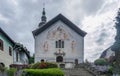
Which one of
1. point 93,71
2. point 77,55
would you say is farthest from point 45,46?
point 93,71

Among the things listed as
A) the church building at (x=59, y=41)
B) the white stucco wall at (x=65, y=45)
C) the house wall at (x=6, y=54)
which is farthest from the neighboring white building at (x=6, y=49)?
the church building at (x=59, y=41)

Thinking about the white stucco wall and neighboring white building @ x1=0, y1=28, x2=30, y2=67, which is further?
→ the white stucco wall

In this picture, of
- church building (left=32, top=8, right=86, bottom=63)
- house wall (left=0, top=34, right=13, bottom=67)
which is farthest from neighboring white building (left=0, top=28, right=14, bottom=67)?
church building (left=32, top=8, right=86, bottom=63)

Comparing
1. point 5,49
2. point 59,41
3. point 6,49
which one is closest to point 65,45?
point 59,41

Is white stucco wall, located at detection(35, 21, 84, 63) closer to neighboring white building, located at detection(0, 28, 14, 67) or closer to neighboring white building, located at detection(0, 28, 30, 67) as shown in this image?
neighboring white building, located at detection(0, 28, 30, 67)

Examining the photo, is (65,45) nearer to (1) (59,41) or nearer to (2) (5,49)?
(1) (59,41)

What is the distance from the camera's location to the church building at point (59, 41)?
49938 millimetres

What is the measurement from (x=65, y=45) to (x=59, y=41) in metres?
1.27

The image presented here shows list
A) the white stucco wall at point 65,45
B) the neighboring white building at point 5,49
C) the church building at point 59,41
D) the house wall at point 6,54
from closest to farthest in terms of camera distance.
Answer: the neighboring white building at point 5,49
the house wall at point 6,54
the white stucco wall at point 65,45
the church building at point 59,41

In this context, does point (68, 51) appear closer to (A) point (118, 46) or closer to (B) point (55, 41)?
(B) point (55, 41)

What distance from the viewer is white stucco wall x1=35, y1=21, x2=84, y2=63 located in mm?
49781

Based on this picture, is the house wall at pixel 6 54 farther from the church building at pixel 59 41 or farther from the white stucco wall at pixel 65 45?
the church building at pixel 59 41

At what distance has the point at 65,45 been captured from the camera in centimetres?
5059

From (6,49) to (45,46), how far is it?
12.1m
